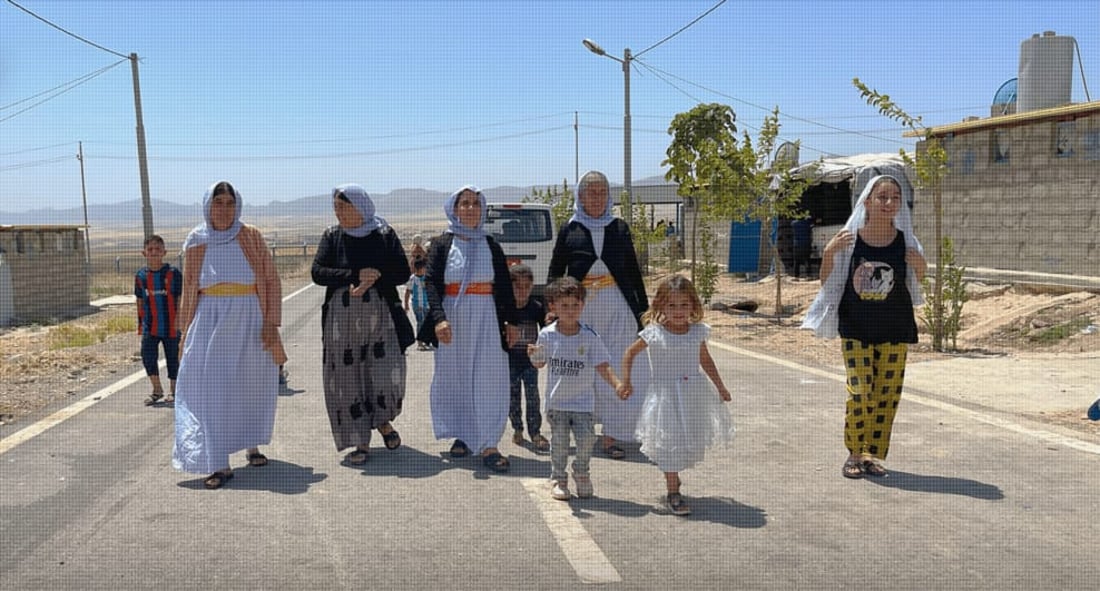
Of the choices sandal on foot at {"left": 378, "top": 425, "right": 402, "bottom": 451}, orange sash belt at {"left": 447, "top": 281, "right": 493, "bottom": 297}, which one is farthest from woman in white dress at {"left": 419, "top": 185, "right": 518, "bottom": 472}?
sandal on foot at {"left": 378, "top": 425, "right": 402, "bottom": 451}

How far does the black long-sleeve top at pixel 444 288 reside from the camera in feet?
19.3

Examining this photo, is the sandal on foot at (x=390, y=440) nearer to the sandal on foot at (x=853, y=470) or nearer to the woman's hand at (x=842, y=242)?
the sandal on foot at (x=853, y=470)

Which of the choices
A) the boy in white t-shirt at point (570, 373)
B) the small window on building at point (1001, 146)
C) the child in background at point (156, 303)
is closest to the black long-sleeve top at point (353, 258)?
the boy in white t-shirt at point (570, 373)

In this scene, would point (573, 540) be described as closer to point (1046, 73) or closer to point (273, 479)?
point (273, 479)

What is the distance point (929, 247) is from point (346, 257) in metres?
14.8

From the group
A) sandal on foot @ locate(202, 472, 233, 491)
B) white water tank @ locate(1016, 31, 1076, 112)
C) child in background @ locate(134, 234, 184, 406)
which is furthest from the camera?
white water tank @ locate(1016, 31, 1076, 112)

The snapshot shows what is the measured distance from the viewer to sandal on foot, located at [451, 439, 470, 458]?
610 centimetres

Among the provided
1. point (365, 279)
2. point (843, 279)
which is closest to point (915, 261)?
point (843, 279)

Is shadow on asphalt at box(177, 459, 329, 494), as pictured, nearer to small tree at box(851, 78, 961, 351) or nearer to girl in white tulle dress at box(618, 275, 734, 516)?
girl in white tulle dress at box(618, 275, 734, 516)

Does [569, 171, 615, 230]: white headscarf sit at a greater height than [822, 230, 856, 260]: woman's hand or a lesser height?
greater

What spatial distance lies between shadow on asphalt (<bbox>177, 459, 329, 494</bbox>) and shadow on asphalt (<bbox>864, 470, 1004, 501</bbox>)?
10.8 ft

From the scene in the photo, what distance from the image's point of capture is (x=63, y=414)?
7.83m

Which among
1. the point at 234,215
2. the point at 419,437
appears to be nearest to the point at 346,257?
the point at 234,215

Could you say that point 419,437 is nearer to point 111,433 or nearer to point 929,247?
point 111,433
